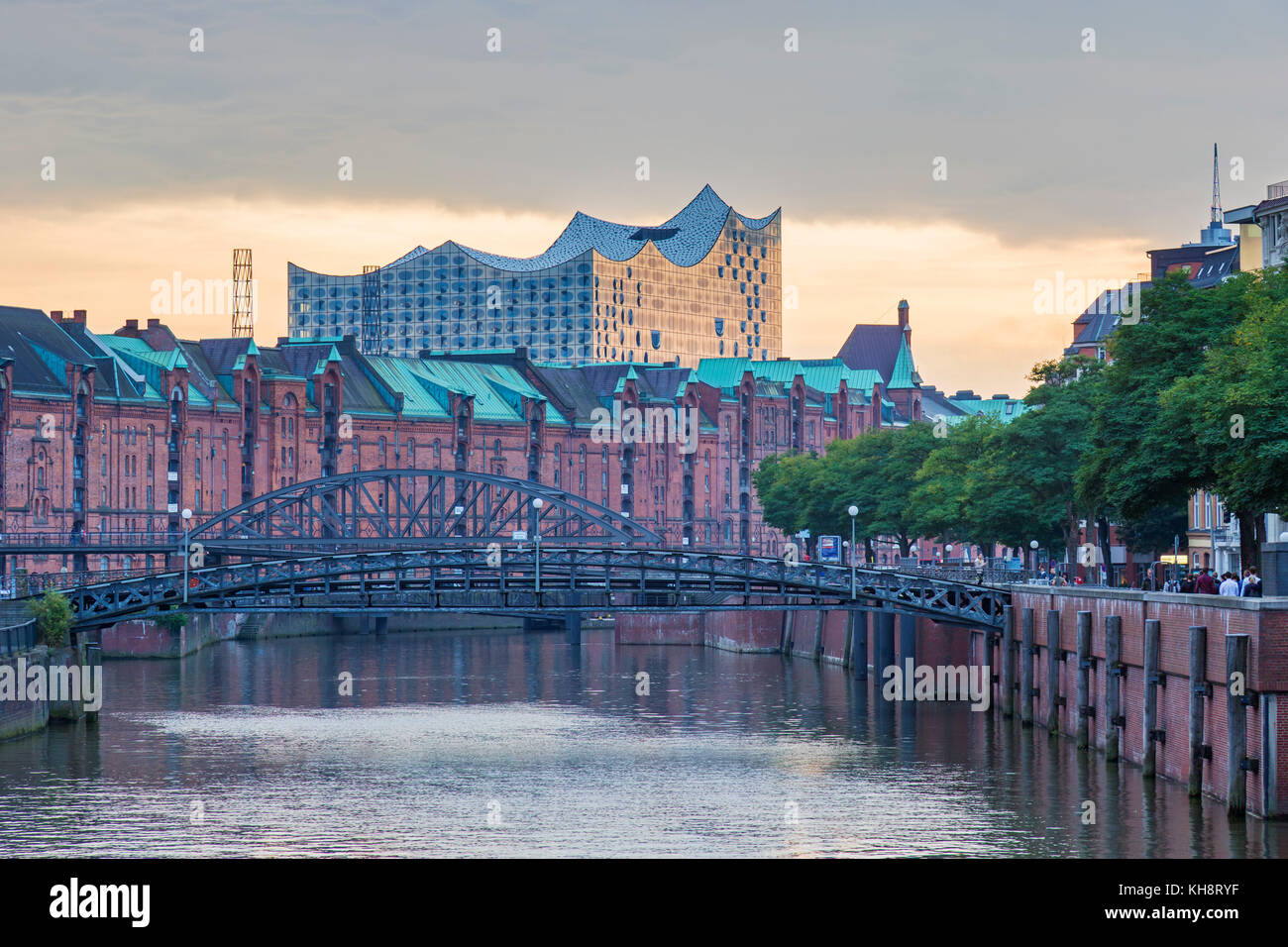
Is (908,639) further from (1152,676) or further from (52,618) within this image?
(1152,676)

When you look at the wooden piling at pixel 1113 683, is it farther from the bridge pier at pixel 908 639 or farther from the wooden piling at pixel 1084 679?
the bridge pier at pixel 908 639

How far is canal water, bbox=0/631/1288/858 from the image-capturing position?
164ft

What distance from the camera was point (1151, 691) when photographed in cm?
5609

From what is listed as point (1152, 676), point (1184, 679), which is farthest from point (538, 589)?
point (1184, 679)

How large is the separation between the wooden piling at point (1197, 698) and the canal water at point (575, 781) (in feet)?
2.11

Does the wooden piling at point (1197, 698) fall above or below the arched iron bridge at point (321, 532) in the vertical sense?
below

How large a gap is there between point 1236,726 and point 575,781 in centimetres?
1931

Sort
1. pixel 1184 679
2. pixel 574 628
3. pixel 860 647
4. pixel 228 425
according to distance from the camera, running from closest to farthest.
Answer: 1. pixel 1184 679
2. pixel 860 647
3. pixel 574 628
4. pixel 228 425

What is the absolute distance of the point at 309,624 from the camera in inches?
5866

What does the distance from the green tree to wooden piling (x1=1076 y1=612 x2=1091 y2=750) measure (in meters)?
31.2

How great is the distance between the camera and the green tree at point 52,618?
7281cm

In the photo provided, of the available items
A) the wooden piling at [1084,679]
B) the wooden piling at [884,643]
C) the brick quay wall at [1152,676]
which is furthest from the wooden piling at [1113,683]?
the wooden piling at [884,643]

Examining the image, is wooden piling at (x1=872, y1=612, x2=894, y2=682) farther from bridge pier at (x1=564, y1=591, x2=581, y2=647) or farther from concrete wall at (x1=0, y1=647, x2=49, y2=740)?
bridge pier at (x1=564, y1=591, x2=581, y2=647)
